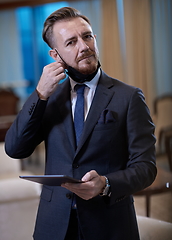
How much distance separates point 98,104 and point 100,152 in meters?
0.17

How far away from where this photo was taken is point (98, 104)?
3.80 ft

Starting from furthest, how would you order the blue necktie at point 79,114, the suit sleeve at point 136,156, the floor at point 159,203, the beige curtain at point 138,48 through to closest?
1. the beige curtain at point 138,48
2. the floor at point 159,203
3. the blue necktie at point 79,114
4. the suit sleeve at point 136,156

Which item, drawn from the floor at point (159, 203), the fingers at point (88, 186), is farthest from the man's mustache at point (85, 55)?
the floor at point (159, 203)

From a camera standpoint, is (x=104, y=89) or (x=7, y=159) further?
(x=7, y=159)

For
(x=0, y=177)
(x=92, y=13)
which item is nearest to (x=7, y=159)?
(x=0, y=177)

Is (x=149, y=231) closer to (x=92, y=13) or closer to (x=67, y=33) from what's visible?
(x=67, y=33)

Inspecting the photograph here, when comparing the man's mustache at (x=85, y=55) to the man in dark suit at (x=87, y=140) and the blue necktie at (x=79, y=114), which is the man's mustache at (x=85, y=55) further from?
the blue necktie at (x=79, y=114)

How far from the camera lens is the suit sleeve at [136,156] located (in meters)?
1.07

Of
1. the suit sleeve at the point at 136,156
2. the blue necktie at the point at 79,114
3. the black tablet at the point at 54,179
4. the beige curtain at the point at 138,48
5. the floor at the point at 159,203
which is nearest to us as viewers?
the black tablet at the point at 54,179

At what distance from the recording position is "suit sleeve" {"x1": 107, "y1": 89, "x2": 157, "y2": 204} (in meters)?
1.07

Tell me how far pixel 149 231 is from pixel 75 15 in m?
1.04

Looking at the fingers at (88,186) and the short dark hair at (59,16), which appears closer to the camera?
the fingers at (88,186)

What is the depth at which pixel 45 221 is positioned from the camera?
3.95 ft

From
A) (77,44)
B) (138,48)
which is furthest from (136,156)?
(138,48)
